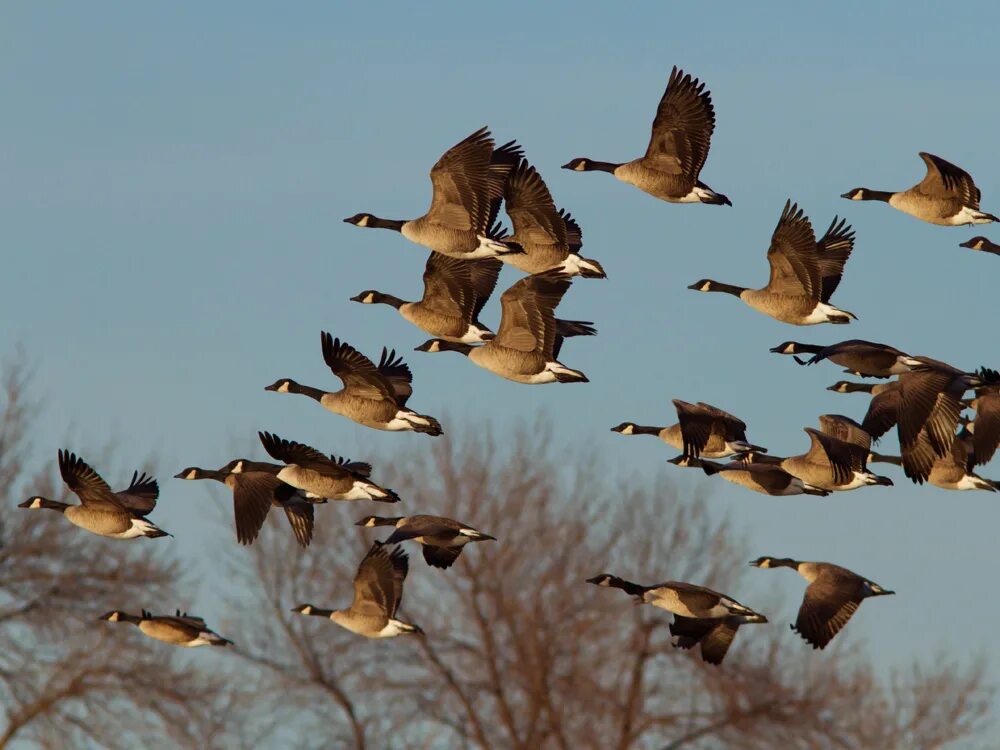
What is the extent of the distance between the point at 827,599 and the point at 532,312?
3.89 m

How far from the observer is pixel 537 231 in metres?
19.5

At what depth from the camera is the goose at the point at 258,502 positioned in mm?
18625

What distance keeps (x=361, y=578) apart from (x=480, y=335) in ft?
9.11

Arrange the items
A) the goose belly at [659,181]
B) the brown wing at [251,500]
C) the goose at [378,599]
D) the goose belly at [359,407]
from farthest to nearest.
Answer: the goose belly at [659,181] → the goose at [378,599] → the goose belly at [359,407] → the brown wing at [251,500]

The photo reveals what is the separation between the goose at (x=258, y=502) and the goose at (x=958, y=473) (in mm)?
5926

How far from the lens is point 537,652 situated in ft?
116

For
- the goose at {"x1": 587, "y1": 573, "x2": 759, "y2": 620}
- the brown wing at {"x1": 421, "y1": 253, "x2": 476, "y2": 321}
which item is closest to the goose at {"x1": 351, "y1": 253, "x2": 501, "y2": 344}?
the brown wing at {"x1": 421, "y1": 253, "x2": 476, "y2": 321}

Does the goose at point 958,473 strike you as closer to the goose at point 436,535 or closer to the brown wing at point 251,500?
the goose at point 436,535

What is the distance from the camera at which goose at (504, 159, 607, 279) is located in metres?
19.2

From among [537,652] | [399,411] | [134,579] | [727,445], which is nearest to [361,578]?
[399,411]

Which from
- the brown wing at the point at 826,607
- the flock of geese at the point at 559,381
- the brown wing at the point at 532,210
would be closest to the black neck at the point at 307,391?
the flock of geese at the point at 559,381

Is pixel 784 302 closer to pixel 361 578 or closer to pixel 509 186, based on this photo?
pixel 509 186

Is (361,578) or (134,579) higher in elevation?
(361,578)

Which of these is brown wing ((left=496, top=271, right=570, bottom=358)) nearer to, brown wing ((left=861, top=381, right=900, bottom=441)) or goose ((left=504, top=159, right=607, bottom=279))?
goose ((left=504, top=159, right=607, bottom=279))
